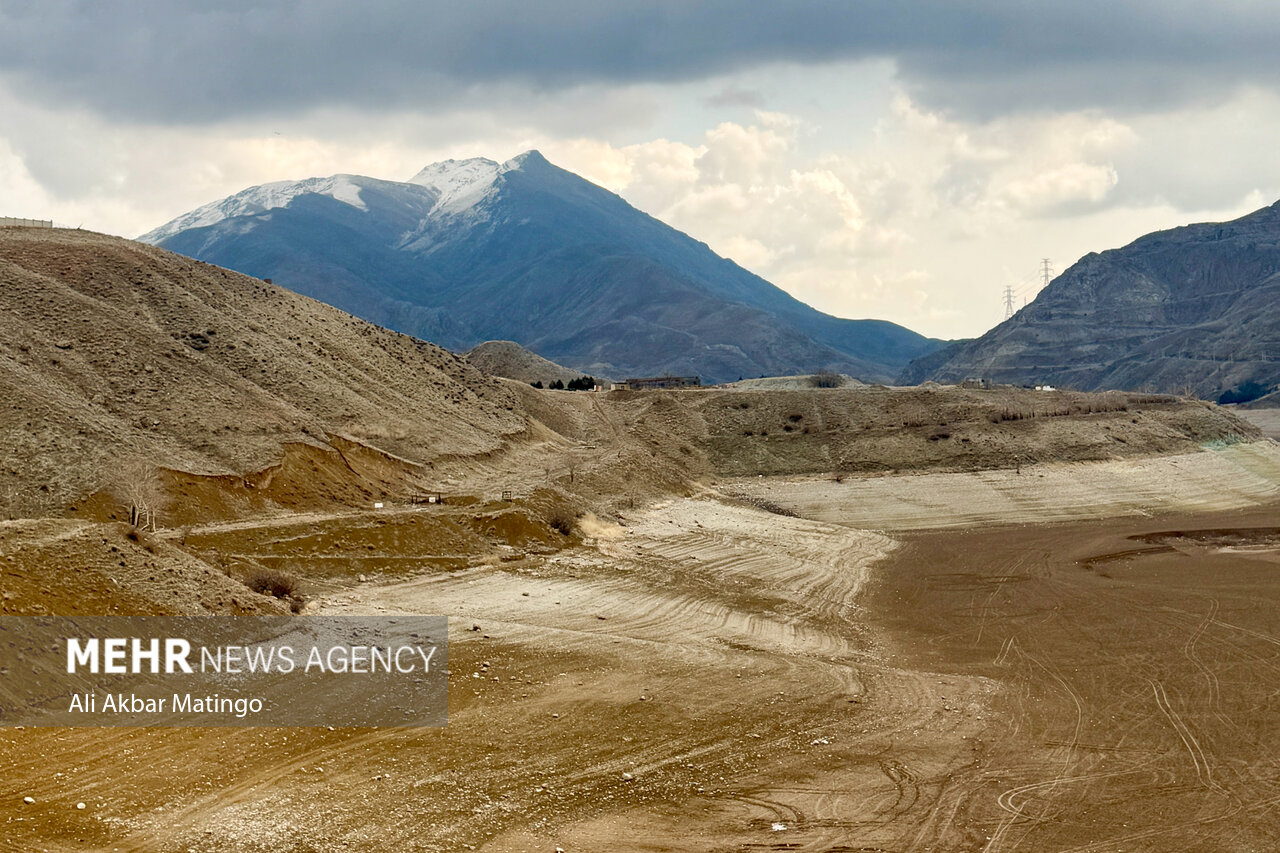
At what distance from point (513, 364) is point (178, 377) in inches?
3025

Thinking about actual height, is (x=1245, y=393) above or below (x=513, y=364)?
below

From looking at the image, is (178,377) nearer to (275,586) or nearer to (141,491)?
(141,491)

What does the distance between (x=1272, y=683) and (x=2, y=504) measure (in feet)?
130

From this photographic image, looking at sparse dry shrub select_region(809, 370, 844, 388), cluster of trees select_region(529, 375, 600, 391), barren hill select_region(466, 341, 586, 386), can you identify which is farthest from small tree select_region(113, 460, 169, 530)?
sparse dry shrub select_region(809, 370, 844, 388)

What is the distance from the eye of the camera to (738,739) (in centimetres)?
2342

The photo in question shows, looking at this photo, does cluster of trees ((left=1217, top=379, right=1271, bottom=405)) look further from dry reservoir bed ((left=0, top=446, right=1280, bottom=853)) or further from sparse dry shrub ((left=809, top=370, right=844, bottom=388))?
dry reservoir bed ((left=0, top=446, right=1280, bottom=853))

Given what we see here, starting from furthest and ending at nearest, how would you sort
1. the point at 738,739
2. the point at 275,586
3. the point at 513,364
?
the point at 513,364 < the point at 275,586 < the point at 738,739

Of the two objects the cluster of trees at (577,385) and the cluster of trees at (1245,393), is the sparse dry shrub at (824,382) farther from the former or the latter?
the cluster of trees at (1245,393)

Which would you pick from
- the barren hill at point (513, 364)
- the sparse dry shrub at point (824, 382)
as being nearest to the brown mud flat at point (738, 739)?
the sparse dry shrub at point (824, 382)

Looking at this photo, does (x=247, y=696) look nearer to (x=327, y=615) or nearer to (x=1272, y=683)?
(x=327, y=615)

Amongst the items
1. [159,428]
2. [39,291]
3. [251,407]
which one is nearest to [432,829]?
[159,428]

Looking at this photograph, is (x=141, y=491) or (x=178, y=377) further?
(x=178, y=377)

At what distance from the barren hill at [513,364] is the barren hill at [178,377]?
47.5m

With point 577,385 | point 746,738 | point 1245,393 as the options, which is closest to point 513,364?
point 577,385
